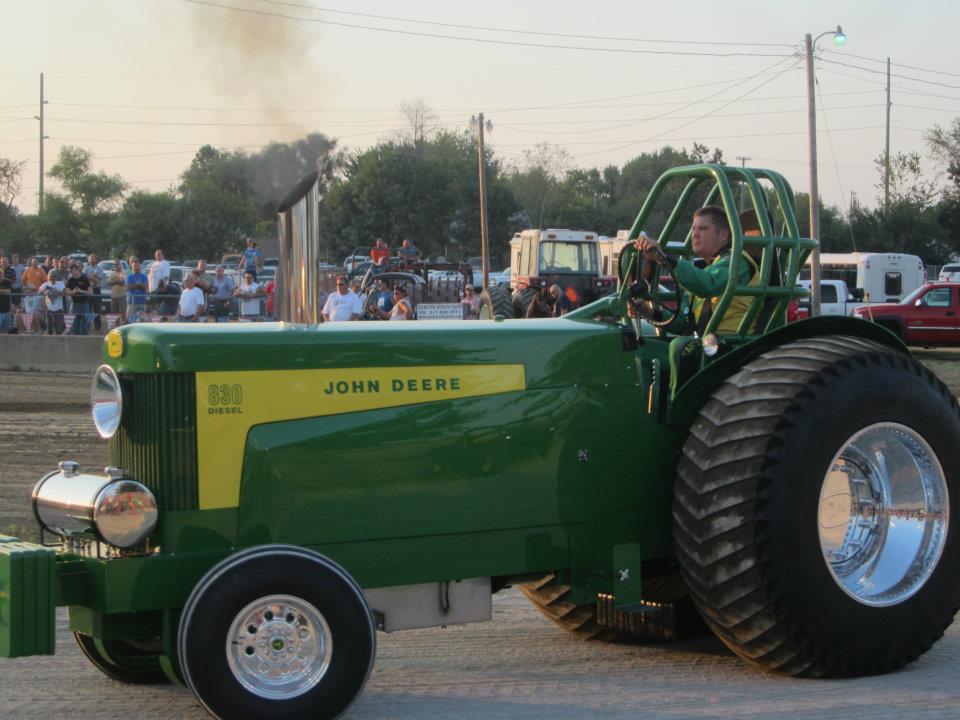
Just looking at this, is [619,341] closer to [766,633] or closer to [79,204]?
[766,633]

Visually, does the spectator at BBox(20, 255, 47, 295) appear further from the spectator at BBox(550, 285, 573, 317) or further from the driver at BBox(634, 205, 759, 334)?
the driver at BBox(634, 205, 759, 334)

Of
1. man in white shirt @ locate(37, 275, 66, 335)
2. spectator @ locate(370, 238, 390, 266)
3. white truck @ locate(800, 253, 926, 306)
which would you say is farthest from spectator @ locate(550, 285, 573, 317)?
white truck @ locate(800, 253, 926, 306)

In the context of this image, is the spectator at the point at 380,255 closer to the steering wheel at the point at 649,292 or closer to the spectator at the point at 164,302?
the spectator at the point at 164,302

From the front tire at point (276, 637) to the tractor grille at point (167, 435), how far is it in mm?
337

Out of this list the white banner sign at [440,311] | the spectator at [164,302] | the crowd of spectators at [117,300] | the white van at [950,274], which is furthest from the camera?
the white van at [950,274]

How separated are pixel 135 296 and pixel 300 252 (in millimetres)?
19166

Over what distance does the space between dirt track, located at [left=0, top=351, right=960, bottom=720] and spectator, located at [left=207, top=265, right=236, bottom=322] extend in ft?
56.4

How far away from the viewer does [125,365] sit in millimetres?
4746

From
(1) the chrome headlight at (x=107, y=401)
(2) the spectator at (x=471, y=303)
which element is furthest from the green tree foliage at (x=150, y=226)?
(1) the chrome headlight at (x=107, y=401)

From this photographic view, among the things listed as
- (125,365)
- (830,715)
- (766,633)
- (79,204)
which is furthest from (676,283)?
Answer: (79,204)

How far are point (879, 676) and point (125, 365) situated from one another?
320 cm

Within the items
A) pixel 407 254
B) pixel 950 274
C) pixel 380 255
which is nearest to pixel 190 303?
pixel 380 255

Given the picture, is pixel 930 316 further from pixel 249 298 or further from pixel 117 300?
pixel 117 300

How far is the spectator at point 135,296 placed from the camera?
913 inches
